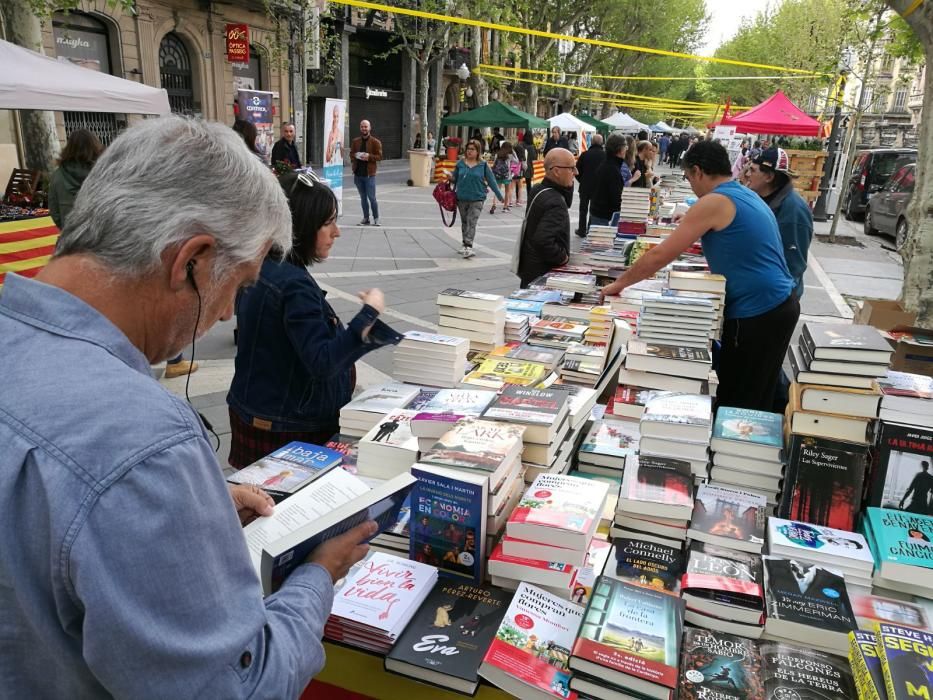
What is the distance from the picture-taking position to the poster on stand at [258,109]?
13.8 meters

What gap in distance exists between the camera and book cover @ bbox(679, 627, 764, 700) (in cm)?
146

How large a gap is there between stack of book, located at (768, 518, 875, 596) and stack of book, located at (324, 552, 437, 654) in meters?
1.03

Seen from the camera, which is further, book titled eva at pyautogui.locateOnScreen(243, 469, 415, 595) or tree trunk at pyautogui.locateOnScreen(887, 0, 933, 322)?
tree trunk at pyautogui.locateOnScreen(887, 0, 933, 322)

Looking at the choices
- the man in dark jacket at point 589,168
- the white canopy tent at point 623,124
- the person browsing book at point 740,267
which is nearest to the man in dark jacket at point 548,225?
the person browsing book at point 740,267

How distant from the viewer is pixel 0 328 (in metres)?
0.92

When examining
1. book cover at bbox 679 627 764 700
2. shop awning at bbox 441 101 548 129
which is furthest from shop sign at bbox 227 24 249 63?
book cover at bbox 679 627 764 700

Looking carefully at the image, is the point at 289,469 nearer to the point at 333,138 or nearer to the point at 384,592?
the point at 384,592

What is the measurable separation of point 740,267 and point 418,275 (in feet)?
18.4

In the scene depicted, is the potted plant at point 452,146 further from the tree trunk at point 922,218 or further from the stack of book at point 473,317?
the stack of book at point 473,317

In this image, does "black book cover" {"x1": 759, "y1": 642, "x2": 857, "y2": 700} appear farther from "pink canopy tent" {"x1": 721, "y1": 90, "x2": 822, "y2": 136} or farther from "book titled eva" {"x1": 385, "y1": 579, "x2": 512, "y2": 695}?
"pink canopy tent" {"x1": 721, "y1": 90, "x2": 822, "y2": 136}

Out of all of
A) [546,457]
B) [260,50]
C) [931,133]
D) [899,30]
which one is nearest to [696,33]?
[260,50]

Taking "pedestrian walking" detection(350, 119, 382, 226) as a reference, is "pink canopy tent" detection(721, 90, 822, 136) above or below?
above

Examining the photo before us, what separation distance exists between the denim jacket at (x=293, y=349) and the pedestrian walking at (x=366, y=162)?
31.5ft

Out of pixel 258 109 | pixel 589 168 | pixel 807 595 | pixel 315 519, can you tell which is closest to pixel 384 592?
pixel 315 519
